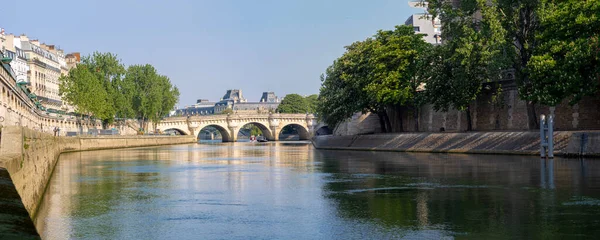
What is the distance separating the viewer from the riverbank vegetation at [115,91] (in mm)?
104375

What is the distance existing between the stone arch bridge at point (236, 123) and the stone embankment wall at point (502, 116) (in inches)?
3384

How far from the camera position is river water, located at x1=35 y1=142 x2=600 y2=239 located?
1588cm

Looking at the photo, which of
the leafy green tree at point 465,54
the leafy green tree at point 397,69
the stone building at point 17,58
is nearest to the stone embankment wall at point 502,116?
the leafy green tree at point 465,54

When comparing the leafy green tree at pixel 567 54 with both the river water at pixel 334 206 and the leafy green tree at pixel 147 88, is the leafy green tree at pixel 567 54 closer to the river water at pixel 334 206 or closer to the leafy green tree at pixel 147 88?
the river water at pixel 334 206

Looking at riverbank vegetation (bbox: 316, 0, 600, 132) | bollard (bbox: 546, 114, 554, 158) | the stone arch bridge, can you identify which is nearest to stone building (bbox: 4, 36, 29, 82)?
the stone arch bridge

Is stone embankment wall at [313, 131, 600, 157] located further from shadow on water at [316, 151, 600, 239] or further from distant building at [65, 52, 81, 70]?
distant building at [65, 52, 81, 70]

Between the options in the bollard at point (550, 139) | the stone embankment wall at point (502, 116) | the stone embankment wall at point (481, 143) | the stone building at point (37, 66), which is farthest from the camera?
the stone building at point (37, 66)

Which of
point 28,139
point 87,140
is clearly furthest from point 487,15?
point 87,140

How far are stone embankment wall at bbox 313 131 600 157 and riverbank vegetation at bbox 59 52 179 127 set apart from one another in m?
43.1

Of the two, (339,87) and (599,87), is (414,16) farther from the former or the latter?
(599,87)

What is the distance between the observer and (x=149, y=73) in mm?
134000

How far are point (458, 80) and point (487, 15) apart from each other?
7.18 meters

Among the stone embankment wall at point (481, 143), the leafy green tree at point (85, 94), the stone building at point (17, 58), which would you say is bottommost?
the stone embankment wall at point (481, 143)

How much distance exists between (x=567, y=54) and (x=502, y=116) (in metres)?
18.8
